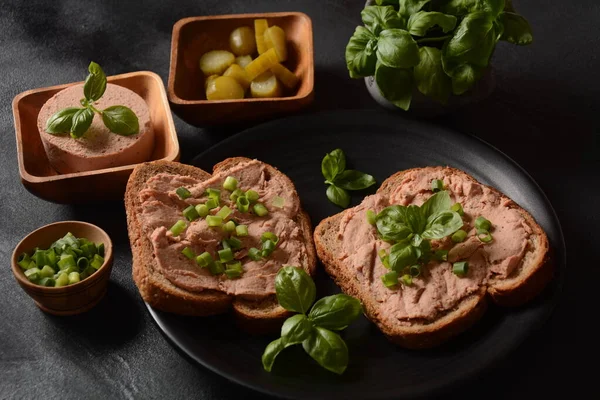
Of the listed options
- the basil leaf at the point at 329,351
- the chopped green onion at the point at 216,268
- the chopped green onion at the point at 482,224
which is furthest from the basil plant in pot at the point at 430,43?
the basil leaf at the point at 329,351

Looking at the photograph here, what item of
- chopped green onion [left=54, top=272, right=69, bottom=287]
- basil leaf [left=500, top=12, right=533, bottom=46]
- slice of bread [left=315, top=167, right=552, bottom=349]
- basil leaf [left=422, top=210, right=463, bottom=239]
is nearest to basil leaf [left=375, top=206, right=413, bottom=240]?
basil leaf [left=422, top=210, right=463, bottom=239]

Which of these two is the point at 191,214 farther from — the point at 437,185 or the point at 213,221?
the point at 437,185

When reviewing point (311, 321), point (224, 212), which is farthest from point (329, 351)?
point (224, 212)

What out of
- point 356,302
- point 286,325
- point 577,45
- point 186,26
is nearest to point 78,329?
point 286,325

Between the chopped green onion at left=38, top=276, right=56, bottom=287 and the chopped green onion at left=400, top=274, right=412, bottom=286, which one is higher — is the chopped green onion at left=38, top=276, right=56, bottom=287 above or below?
below

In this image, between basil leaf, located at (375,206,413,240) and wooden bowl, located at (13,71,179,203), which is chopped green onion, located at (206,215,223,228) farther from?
basil leaf, located at (375,206,413,240)

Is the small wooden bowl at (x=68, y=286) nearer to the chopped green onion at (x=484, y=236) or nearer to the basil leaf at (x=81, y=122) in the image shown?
the basil leaf at (x=81, y=122)
